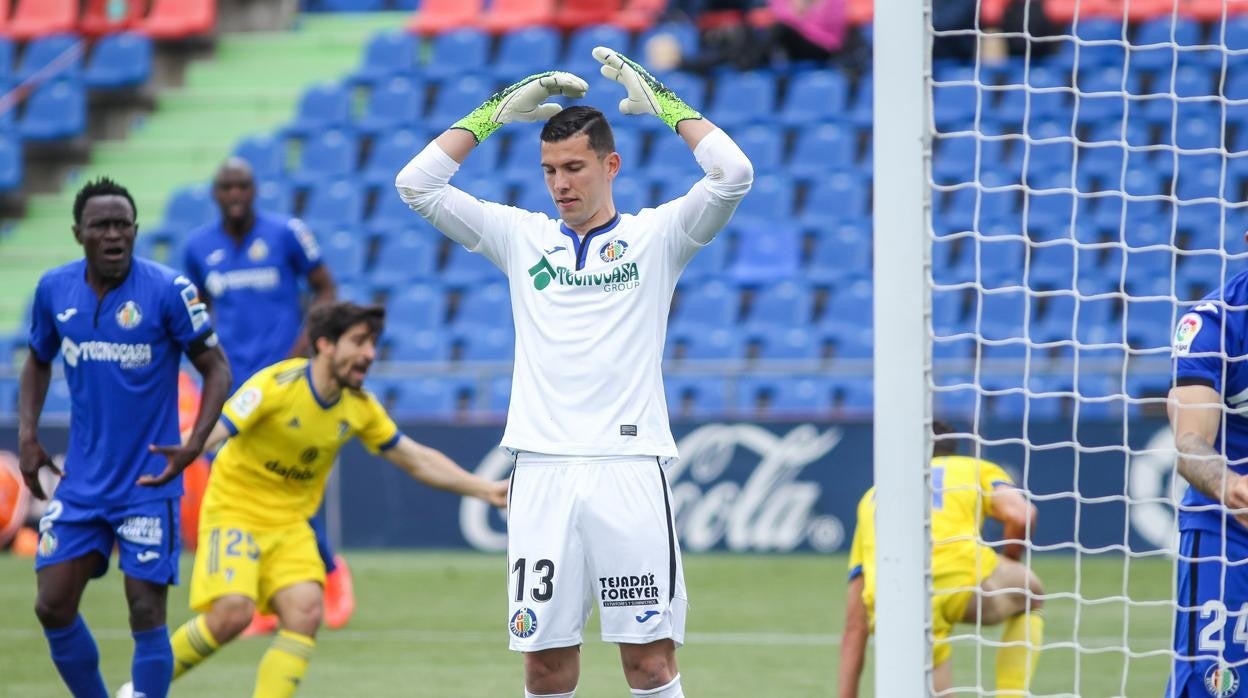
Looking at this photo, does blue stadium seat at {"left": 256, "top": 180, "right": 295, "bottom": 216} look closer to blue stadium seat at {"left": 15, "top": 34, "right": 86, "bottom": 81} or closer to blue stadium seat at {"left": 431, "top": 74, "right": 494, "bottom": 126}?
blue stadium seat at {"left": 431, "top": 74, "right": 494, "bottom": 126}

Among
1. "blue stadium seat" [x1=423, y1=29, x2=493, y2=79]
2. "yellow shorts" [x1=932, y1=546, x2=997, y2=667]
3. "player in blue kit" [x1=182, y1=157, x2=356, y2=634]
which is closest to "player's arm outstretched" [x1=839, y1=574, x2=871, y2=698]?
"yellow shorts" [x1=932, y1=546, x2=997, y2=667]

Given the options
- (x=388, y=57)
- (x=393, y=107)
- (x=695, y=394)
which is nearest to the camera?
(x=695, y=394)

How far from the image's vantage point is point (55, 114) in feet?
61.4

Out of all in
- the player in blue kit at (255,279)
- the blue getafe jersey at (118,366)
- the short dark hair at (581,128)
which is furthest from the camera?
the player in blue kit at (255,279)

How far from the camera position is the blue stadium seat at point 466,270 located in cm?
1636

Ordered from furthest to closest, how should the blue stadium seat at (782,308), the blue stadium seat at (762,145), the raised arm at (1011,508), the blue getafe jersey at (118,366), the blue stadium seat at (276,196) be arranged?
the blue stadium seat at (276,196) → the blue stadium seat at (762,145) → the blue stadium seat at (782,308) → the blue getafe jersey at (118,366) → the raised arm at (1011,508)

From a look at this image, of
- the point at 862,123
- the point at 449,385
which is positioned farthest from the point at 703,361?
the point at 862,123

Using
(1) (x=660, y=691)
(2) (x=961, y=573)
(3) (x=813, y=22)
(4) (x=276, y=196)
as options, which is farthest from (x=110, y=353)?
(3) (x=813, y=22)

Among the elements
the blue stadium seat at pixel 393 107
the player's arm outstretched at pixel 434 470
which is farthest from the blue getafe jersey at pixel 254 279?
the blue stadium seat at pixel 393 107

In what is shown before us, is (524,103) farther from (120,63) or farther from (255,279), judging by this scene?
(120,63)

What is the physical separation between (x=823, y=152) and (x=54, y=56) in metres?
8.99

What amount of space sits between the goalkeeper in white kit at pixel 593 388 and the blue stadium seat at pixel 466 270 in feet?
35.9

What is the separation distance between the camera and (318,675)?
8273 mm

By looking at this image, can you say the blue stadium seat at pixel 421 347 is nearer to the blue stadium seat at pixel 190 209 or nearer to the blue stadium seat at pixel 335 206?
the blue stadium seat at pixel 335 206
